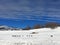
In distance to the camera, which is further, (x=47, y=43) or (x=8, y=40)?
(x=8, y=40)

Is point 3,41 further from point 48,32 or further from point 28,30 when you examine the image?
point 48,32

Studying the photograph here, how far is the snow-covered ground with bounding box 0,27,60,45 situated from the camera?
5082 millimetres

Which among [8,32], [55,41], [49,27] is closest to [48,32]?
[49,27]

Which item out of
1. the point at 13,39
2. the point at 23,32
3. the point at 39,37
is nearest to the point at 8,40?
the point at 13,39

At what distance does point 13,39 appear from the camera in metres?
5.38

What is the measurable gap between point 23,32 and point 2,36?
0.82 m

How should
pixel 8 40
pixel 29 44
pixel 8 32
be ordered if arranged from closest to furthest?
pixel 29 44 < pixel 8 40 < pixel 8 32

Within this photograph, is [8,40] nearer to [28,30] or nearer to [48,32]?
[28,30]

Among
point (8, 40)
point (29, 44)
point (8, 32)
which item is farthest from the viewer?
point (8, 32)

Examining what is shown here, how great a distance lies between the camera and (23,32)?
5684mm

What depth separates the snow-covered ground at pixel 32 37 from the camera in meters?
5.08

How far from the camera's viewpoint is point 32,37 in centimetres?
548

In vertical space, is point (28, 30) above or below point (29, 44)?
above

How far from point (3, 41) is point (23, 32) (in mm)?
840
